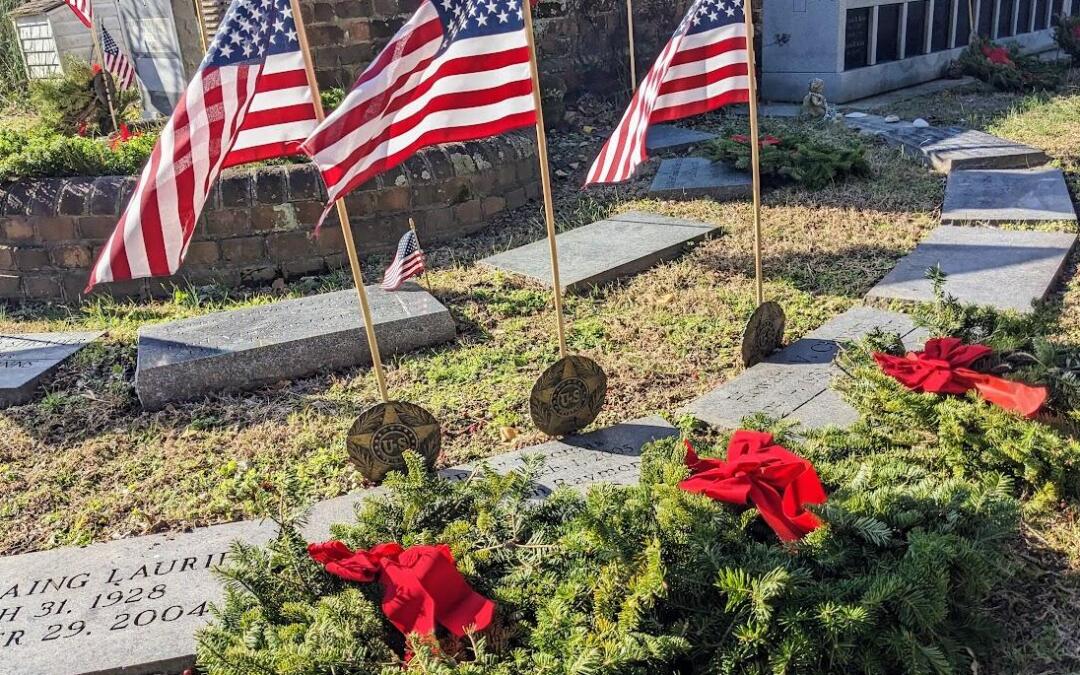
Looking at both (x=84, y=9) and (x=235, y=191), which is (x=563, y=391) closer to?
(x=235, y=191)

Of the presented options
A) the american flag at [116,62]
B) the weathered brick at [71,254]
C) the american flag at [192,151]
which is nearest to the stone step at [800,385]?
the american flag at [192,151]

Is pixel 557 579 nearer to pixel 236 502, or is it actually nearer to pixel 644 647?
pixel 644 647

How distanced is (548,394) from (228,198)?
3555 millimetres

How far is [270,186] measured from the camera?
621 centimetres

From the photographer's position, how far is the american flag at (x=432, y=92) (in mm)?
3031

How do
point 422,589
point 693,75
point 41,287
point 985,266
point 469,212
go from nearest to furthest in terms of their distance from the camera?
point 422,589
point 693,75
point 985,266
point 41,287
point 469,212

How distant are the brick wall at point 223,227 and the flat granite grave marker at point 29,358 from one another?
85 cm

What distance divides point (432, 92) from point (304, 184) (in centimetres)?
322

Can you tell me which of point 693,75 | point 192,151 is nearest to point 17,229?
point 192,151

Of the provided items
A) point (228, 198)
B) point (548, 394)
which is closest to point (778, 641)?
point (548, 394)

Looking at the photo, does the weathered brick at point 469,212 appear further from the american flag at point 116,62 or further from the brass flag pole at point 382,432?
the american flag at point 116,62

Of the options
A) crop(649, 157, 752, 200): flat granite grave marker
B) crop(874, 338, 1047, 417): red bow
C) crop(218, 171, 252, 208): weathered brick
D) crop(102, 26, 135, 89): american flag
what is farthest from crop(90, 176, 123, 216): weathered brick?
crop(874, 338, 1047, 417): red bow

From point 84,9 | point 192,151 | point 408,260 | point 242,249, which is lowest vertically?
point 242,249

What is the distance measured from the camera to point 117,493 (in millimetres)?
3719
